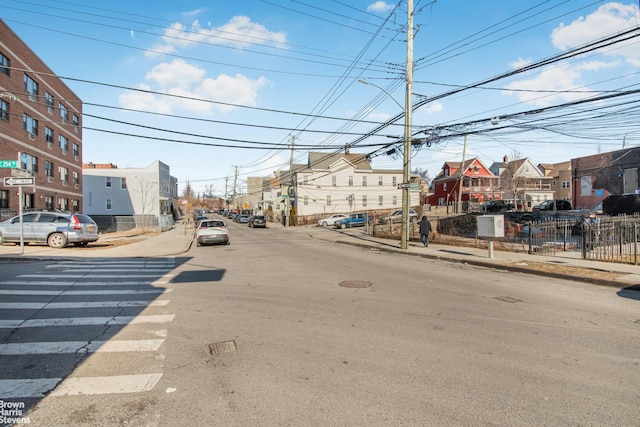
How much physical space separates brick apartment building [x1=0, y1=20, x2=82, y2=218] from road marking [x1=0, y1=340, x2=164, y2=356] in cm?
2027

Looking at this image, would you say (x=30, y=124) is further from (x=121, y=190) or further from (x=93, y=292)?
(x=93, y=292)

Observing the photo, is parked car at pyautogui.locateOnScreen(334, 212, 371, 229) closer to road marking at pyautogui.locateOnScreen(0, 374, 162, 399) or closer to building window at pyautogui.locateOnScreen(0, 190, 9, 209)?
building window at pyautogui.locateOnScreen(0, 190, 9, 209)

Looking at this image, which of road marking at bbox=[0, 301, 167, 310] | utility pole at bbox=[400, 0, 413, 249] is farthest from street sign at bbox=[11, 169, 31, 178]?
utility pole at bbox=[400, 0, 413, 249]

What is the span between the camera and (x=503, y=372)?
4398mm

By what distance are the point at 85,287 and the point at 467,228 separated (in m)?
23.1

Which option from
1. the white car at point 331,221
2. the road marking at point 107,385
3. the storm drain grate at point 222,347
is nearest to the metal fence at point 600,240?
the storm drain grate at point 222,347

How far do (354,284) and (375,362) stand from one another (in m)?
5.31

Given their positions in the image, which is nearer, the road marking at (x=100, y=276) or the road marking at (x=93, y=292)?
the road marking at (x=93, y=292)

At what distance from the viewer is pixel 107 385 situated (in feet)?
13.3

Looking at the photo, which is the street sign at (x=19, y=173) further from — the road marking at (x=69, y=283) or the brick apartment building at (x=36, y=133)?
the road marking at (x=69, y=283)

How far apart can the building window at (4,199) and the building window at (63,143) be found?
11602 millimetres

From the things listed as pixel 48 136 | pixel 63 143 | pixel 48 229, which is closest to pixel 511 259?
pixel 48 229

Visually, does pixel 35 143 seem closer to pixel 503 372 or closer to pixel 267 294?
pixel 267 294

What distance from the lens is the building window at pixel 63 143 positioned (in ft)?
122
